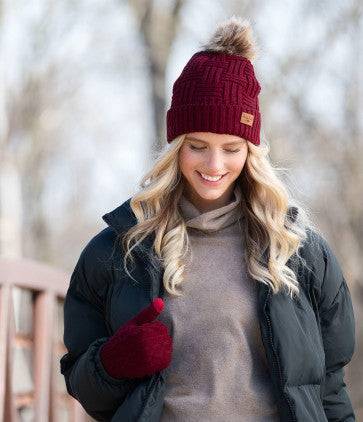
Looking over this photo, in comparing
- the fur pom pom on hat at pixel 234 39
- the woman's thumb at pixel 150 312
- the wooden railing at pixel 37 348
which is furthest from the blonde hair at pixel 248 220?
the wooden railing at pixel 37 348

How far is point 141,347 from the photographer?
10.7 ft

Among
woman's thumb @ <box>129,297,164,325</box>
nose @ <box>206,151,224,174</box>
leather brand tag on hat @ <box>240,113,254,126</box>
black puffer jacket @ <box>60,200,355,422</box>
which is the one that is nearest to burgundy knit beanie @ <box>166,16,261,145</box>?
leather brand tag on hat @ <box>240,113,254,126</box>

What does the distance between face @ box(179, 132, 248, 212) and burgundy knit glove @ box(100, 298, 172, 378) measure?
1.26 ft

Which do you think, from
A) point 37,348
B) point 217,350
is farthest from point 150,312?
point 37,348

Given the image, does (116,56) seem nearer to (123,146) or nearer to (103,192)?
(123,146)

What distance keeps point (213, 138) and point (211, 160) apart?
4.2 inches

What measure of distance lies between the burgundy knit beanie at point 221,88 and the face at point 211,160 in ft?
0.11

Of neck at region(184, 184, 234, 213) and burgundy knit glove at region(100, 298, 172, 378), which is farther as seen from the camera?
neck at region(184, 184, 234, 213)

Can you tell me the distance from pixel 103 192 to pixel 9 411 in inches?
1048

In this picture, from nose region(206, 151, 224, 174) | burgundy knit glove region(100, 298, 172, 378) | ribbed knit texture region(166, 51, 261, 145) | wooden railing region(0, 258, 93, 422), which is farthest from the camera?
wooden railing region(0, 258, 93, 422)

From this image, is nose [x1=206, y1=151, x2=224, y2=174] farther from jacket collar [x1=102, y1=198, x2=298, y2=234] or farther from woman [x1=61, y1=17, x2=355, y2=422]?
jacket collar [x1=102, y1=198, x2=298, y2=234]

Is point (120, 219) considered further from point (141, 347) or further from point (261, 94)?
point (261, 94)

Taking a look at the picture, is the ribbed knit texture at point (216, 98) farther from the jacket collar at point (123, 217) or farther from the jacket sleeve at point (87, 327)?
the jacket sleeve at point (87, 327)

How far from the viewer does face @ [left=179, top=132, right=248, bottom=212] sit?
342 centimetres
